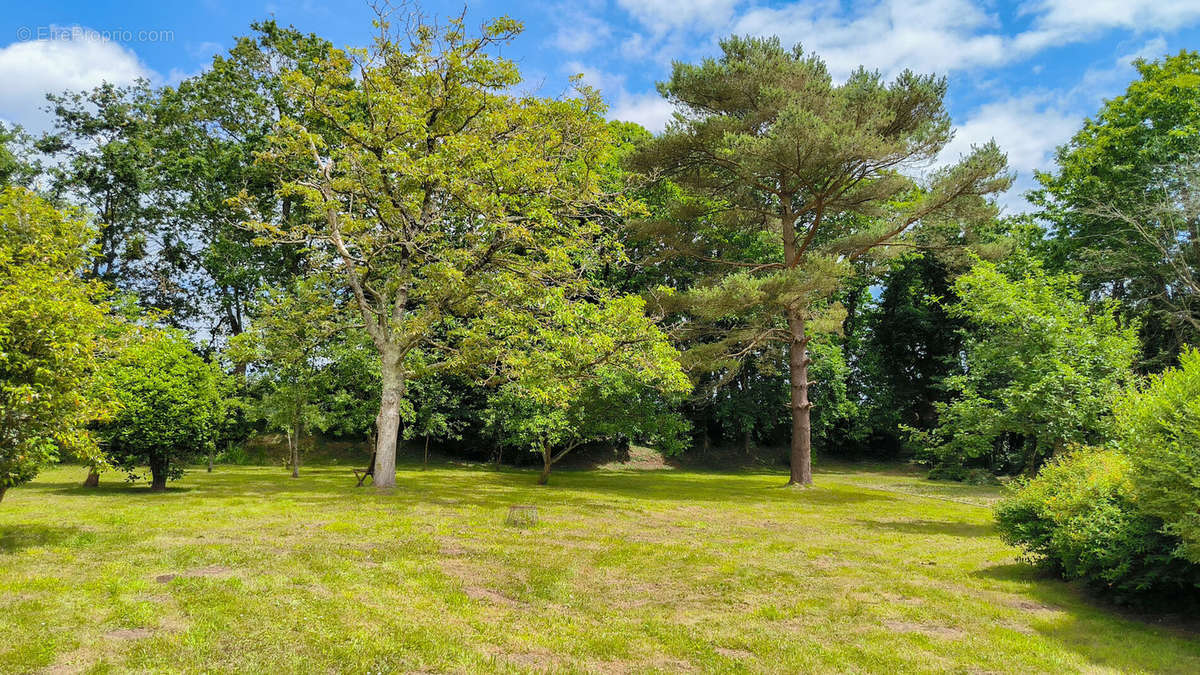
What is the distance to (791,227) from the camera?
23625 millimetres

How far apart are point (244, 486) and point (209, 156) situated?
2359 centimetres

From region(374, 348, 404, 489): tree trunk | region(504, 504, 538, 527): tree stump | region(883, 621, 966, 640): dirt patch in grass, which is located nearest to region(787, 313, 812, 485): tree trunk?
region(504, 504, 538, 527): tree stump

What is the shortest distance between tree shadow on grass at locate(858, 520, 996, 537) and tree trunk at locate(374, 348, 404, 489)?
12526 mm

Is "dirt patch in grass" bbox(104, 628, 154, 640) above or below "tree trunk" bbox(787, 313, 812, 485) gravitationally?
below

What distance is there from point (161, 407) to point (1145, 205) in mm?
35012

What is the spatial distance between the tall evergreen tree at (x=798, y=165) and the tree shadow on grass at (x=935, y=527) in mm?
7893

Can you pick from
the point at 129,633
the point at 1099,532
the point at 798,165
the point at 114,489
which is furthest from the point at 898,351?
the point at 129,633

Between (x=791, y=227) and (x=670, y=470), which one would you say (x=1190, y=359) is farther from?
(x=670, y=470)

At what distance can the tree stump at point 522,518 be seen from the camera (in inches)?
488

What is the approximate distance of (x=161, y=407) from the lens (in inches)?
572

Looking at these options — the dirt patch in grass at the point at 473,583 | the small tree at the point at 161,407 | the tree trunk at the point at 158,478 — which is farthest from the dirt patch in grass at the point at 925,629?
the tree trunk at the point at 158,478

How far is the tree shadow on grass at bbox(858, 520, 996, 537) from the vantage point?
525 inches

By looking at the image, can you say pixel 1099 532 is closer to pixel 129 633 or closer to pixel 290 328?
pixel 129 633

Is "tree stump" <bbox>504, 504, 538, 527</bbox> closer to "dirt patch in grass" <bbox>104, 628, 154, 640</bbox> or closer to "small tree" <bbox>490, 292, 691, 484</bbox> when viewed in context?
"small tree" <bbox>490, 292, 691, 484</bbox>
